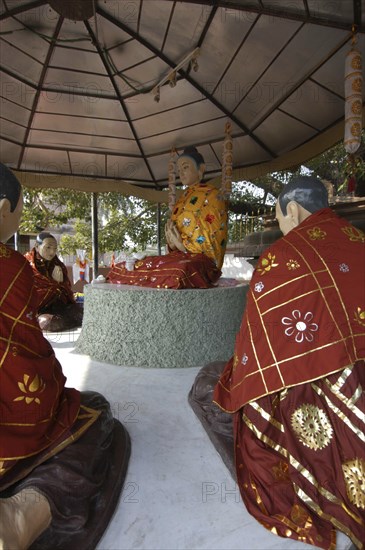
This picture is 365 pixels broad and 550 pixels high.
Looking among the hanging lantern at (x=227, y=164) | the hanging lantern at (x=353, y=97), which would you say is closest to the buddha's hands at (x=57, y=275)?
the hanging lantern at (x=227, y=164)

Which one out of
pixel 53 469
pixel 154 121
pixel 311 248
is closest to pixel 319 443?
pixel 311 248

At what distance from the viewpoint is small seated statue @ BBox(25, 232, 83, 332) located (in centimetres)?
456

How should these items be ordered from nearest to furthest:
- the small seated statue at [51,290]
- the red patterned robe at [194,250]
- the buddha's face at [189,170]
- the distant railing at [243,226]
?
the red patterned robe at [194,250]
the buddha's face at [189,170]
the small seated statue at [51,290]
the distant railing at [243,226]

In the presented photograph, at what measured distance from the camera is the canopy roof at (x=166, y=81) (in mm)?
3125

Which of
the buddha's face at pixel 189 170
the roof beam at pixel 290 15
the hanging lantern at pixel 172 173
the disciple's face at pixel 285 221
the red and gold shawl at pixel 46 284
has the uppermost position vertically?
the roof beam at pixel 290 15

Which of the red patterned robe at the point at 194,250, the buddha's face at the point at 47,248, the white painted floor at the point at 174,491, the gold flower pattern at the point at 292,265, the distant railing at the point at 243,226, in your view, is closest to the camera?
the white painted floor at the point at 174,491

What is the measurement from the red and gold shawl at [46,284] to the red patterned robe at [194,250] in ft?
4.39

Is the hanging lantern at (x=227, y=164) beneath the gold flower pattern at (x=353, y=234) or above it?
above

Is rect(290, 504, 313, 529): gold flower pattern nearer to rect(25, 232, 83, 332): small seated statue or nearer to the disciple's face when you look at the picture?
the disciple's face

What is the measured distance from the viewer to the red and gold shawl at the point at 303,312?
1.28 m

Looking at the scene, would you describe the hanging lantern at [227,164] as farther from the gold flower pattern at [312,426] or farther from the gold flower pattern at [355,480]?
the gold flower pattern at [355,480]

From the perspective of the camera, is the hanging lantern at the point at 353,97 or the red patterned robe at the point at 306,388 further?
the hanging lantern at the point at 353,97

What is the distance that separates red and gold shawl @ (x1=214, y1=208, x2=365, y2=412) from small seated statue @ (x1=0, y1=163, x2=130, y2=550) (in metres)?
0.62

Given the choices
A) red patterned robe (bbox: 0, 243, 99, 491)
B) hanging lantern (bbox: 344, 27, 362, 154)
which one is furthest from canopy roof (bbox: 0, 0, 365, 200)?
red patterned robe (bbox: 0, 243, 99, 491)
